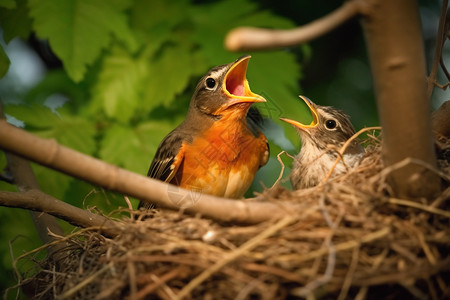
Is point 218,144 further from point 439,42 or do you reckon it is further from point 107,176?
point 107,176

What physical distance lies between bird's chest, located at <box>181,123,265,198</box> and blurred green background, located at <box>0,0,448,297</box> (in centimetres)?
33

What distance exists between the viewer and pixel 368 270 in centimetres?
252

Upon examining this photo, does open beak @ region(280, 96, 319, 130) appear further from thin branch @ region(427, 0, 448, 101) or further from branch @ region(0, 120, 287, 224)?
branch @ region(0, 120, 287, 224)

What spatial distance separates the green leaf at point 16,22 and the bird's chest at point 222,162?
2.12 meters

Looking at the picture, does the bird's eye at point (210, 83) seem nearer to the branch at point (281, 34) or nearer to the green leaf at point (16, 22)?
the green leaf at point (16, 22)

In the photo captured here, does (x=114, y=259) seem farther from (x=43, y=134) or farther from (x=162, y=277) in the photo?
(x=43, y=134)

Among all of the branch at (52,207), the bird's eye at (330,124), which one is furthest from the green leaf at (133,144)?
the bird's eye at (330,124)

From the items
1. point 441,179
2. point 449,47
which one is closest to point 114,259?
point 441,179

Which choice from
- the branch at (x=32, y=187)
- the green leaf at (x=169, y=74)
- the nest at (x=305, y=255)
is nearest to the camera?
the nest at (x=305, y=255)

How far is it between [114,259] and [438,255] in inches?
65.1

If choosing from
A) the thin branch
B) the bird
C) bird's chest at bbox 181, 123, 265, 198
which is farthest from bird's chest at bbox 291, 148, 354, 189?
the thin branch

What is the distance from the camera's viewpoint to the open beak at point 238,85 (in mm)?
4266

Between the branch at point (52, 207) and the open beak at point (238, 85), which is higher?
the open beak at point (238, 85)

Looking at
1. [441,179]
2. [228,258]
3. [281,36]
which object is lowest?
[228,258]
